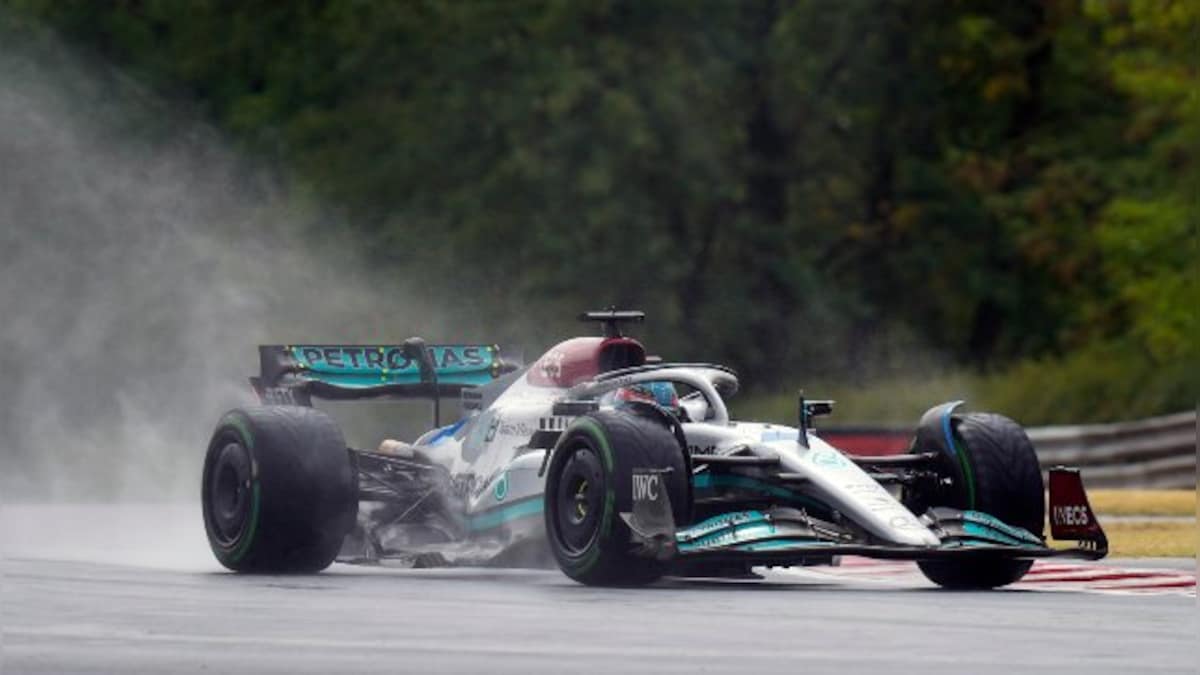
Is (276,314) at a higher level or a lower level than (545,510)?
higher

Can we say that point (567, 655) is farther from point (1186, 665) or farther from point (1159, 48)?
point (1159, 48)

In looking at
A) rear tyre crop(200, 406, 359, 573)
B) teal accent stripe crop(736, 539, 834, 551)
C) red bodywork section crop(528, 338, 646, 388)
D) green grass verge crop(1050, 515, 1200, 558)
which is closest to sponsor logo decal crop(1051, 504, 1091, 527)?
teal accent stripe crop(736, 539, 834, 551)

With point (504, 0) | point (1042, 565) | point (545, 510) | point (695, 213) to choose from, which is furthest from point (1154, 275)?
point (545, 510)

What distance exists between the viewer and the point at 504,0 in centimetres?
4109

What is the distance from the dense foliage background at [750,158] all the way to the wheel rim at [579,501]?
23588 millimetres

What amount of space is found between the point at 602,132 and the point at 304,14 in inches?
228

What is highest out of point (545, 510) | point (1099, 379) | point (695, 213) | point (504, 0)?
point (504, 0)

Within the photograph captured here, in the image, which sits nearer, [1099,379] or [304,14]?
[1099,379]

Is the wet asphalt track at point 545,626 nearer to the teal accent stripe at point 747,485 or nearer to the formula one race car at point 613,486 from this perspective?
the formula one race car at point 613,486

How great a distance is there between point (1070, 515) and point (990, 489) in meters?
0.50

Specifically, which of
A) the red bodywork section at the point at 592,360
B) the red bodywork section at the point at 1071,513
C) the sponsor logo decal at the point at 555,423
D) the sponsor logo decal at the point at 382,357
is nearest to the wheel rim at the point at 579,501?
the sponsor logo decal at the point at 555,423

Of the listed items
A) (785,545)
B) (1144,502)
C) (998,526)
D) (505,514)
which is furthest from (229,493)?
(1144,502)

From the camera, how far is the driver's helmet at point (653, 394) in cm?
1595

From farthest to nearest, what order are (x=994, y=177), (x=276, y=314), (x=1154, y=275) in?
(x=994, y=177)
(x=1154, y=275)
(x=276, y=314)
